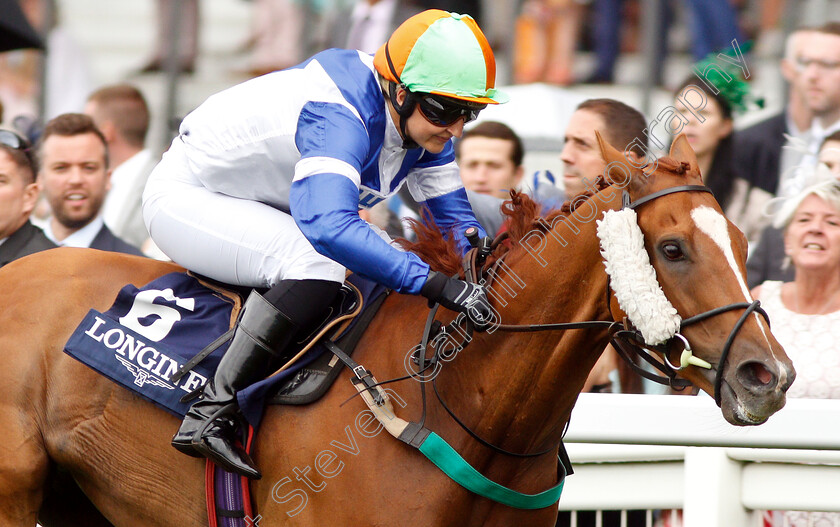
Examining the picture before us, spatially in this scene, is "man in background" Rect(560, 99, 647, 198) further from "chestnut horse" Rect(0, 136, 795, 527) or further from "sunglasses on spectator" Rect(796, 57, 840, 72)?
"chestnut horse" Rect(0, 136, 795, 527)

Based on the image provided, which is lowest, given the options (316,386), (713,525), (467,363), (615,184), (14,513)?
(14,513)

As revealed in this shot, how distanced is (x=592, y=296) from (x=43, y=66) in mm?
7121

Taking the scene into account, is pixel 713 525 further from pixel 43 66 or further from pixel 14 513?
pixel 43 66

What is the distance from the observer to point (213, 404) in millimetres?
3121

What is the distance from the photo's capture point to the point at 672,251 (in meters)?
2.66

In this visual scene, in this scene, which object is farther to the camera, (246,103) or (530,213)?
(246,103)

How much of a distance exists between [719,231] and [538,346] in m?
0.60

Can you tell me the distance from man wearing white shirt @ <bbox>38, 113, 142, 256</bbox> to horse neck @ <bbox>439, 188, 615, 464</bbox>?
9.05 ft

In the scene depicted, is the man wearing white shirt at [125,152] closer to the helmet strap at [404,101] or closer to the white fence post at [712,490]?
the helmet strap at [404,101]

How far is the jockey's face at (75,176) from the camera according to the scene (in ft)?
17.0

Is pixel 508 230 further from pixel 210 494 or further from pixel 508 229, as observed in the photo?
pixel 210 494

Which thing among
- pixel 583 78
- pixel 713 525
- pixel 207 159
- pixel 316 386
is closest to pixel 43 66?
pixel 583 78

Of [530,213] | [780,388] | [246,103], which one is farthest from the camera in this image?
[246,103]

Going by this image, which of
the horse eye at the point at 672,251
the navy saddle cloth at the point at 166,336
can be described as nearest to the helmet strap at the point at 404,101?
the navy saddle cloth at the point at 166,336
